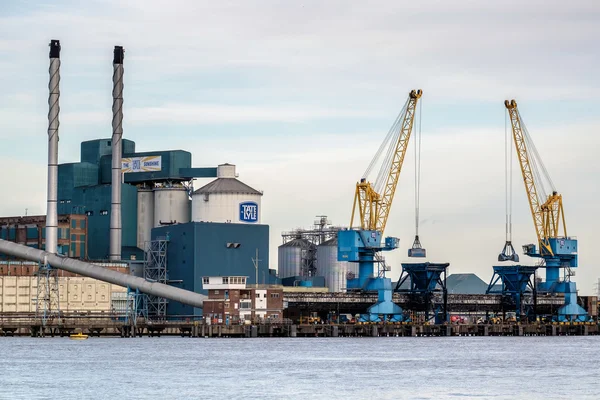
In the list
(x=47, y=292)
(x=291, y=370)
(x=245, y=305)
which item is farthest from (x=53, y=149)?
(x=291, y=370)

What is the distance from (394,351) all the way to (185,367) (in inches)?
1450

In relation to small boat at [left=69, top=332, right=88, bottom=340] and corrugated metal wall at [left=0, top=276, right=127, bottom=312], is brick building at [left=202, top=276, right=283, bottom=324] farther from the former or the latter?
corrugated metal wall at [left=0, top=276, right=127, bottom=312]

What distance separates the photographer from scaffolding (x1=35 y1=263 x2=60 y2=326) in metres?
186

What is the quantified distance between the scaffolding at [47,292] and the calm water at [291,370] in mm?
17709

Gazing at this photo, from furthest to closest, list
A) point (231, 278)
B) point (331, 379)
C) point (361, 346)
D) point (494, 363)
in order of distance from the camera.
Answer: point (231, 278), point (361, 346), point (494, 363), point (331, 379)

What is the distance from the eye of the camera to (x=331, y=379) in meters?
107

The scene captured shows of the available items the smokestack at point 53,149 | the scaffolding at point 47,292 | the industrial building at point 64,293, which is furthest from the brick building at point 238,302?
the smokestack at point 53,149

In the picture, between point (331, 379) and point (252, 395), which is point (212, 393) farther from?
point (331, 379)

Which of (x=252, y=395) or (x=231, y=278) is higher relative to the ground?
(x=231, y=278)

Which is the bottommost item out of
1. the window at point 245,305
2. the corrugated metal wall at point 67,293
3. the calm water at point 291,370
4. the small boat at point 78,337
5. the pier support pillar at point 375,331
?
the calm water at point 291,370

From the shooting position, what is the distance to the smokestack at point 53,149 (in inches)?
7544

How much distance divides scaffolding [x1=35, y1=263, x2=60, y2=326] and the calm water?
697 inches

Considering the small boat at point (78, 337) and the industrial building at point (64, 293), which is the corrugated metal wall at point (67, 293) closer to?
the industrial building at point (64, 293)

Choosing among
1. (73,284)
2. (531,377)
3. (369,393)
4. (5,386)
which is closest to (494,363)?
(531,377)
